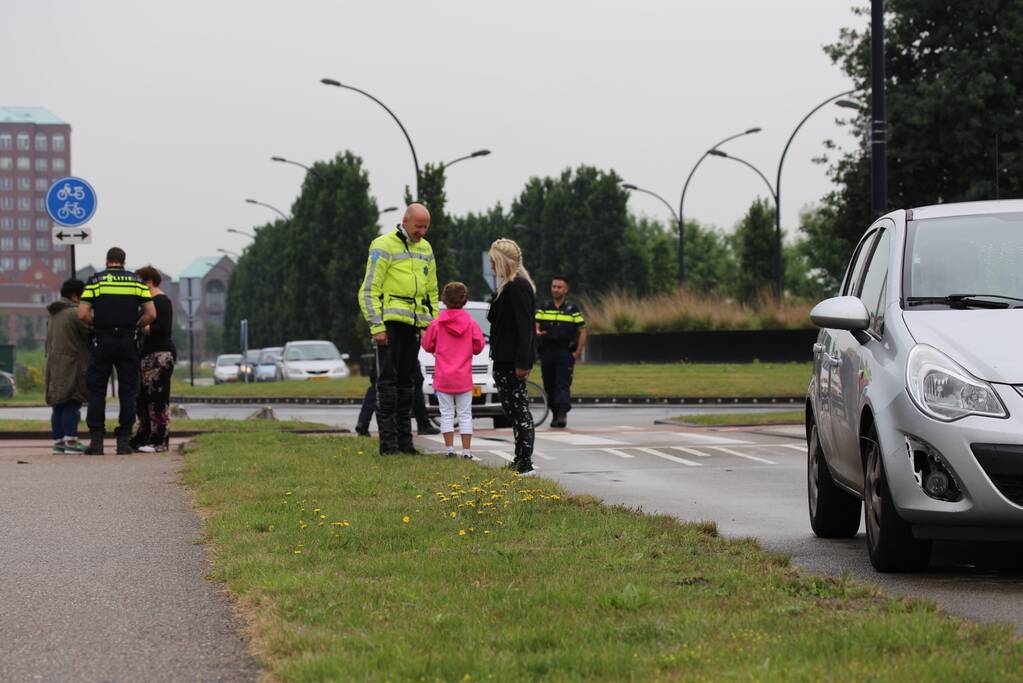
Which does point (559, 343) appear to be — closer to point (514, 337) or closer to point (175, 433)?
point (175, 433)

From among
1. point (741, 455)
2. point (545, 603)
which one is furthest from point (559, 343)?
point (545, 603)

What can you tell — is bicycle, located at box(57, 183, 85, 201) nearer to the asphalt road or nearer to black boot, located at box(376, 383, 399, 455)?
the asphalt road

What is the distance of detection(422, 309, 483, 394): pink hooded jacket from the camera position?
550 inches

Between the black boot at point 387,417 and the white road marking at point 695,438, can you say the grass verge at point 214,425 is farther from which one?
the black boot at point 387,417

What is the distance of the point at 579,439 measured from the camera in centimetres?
1858

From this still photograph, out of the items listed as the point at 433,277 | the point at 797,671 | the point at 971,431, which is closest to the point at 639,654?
the point at 797,671

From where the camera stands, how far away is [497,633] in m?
5.47

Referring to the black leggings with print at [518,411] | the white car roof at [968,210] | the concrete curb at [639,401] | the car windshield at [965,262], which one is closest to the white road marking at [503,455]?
the black leggings with print at [518,411]

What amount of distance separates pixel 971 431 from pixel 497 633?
237 cm

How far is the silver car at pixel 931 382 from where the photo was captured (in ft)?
22.4

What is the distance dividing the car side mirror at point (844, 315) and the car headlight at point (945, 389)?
0.61 metres

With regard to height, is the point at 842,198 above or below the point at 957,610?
above

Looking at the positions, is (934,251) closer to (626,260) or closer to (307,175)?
(307,175)

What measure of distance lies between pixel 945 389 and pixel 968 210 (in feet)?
5.21
